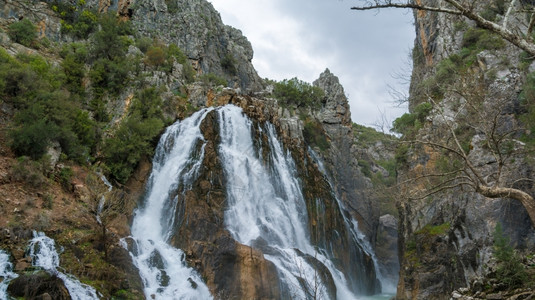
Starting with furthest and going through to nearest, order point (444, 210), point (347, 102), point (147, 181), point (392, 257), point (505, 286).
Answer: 1. point (347, 102)
2. point (392, 257)
3. point (147, 181)
4. point (444, 210)
5. point (505, 286)

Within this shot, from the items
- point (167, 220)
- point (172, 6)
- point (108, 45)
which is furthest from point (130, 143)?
point (172, 6)

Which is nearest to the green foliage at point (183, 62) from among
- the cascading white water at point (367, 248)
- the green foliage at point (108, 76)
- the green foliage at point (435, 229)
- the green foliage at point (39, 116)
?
the green foliage at point (108, 76)

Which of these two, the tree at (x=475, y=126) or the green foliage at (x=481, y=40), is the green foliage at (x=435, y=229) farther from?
the green foliage at (x=481, y=40)

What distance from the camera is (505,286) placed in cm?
803

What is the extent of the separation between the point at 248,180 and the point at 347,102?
28939 mm

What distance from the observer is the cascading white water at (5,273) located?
10680 mm

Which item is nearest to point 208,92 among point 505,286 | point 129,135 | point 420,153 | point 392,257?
point 129,135

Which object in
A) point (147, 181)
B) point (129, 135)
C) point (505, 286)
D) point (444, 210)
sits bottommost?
point (505, 286)

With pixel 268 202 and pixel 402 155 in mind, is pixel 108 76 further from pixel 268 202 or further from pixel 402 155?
pixel 402 155

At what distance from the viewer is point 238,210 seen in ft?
71.3

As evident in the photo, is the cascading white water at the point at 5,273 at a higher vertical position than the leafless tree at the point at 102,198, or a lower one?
lower

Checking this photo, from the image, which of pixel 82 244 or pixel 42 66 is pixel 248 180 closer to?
pixel 82 244

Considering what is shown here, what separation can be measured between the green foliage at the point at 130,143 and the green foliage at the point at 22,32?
10949 millimetres

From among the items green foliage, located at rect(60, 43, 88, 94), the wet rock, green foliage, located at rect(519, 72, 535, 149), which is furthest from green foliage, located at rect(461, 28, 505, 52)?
green foliage, located at rect(60, 43, 88, 94)
